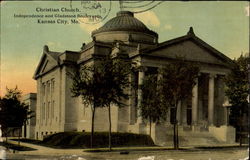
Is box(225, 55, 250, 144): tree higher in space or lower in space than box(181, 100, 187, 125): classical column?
higher

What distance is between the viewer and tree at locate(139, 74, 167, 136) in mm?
31656

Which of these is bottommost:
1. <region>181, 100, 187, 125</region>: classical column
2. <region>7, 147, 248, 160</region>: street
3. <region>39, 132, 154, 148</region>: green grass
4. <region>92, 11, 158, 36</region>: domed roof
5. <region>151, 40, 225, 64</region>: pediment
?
<region>7, 147, 248, 160</region>: street

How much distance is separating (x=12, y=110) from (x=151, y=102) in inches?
441

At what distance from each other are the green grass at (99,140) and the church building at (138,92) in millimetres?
1355

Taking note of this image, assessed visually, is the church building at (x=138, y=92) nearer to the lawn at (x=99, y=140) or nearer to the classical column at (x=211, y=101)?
the classical column at (x=211, y=101)

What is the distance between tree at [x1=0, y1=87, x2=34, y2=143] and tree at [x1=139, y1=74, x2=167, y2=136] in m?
10.1

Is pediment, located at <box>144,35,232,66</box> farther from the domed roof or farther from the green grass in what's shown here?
the domed roof

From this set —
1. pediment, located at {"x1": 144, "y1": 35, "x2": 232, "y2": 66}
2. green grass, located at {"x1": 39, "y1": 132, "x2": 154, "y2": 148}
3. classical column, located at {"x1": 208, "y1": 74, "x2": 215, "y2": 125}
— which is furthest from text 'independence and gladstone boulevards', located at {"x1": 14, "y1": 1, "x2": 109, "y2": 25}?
classical column, located at {"x1": 208, "y1": 74, "x2": 215, "y2": 125}

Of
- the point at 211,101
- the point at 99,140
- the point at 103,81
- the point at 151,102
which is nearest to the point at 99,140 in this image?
the point at 99,140

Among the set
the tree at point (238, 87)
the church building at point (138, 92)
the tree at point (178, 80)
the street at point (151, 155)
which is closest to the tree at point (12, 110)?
the church building at point (138, 92)

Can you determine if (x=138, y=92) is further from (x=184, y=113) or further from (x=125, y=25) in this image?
(x=125, y=25)

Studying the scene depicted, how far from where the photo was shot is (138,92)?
1314 inches

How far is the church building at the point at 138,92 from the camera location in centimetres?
3350

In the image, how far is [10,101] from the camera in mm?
29688
